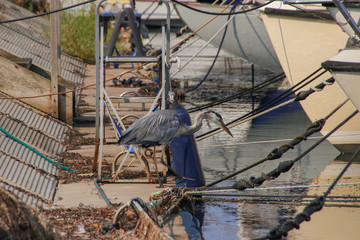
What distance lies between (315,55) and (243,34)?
6.57 m

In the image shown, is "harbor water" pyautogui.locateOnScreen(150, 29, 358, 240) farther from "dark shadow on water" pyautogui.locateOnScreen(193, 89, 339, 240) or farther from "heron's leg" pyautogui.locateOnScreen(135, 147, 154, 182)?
"heron's leg" pyautogui.locateOnScreen(135, 147, 154, 182)

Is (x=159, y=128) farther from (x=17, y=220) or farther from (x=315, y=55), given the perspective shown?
(x=315, y=55)

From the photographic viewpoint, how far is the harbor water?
287 inches

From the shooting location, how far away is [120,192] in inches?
306

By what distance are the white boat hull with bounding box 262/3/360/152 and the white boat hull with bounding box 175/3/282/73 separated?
5.19 m

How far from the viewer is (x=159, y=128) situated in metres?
7.63

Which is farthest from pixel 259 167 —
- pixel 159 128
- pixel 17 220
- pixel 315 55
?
pixel 17 220

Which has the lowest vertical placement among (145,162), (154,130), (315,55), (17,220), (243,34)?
(17,220)

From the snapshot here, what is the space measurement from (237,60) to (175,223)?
764 inches

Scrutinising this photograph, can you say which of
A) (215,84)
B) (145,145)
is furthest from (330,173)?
(215,84)

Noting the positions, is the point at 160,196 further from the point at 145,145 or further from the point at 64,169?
the point at 64,169

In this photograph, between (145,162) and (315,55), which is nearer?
(145,162)

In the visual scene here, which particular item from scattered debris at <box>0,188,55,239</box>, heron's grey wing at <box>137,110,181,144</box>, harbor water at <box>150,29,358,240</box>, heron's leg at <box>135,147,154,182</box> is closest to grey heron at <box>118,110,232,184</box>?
heron's grey wing at <box>137,110,181,144</box>

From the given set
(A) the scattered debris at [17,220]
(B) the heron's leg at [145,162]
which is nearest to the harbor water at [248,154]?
(B) the heron's leg at [145,162]
